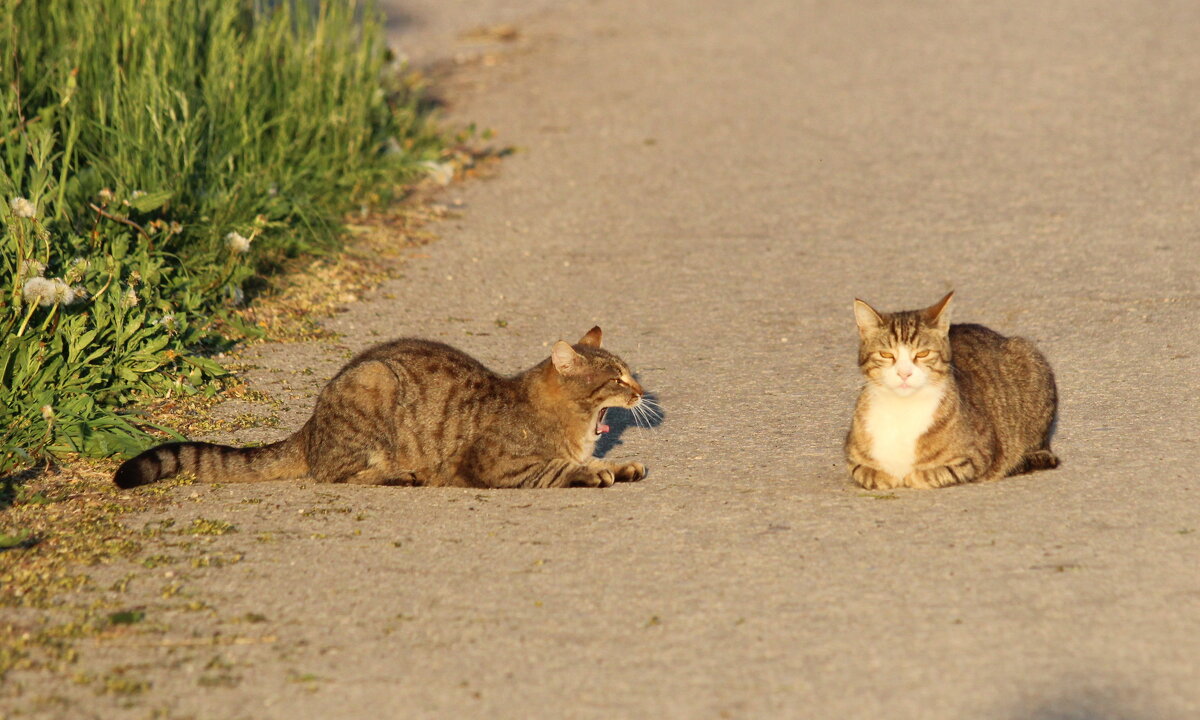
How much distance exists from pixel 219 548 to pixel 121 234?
3012mm

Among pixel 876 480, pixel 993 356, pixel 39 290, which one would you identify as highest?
pixel 993 356

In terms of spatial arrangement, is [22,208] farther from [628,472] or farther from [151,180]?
[628,472]

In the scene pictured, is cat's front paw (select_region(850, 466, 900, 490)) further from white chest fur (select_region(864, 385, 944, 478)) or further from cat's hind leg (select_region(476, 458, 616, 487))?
cat's hind leg (select_region(476, 458, 616, 487))

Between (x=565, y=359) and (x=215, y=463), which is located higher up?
(x=565, y=359)

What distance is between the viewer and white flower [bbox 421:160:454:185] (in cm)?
1128

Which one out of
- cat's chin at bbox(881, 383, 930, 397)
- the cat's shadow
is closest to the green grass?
the cat's shadow

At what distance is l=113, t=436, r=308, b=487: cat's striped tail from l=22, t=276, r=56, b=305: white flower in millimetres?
898

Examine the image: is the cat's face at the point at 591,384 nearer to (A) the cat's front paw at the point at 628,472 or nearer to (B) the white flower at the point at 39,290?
(A) the cat's front paw at the point at 628,472

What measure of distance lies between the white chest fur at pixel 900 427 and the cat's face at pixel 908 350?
48 millimetres

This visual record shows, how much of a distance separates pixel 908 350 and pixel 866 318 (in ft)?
1.18

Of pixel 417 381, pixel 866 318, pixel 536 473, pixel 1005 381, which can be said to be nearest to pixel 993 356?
pixel 1005 381

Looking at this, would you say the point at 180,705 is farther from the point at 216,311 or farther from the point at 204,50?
the point at 204,50

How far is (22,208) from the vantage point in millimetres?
6359

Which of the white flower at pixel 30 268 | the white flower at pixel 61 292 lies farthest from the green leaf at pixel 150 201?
the white flower at pixel 61 292
